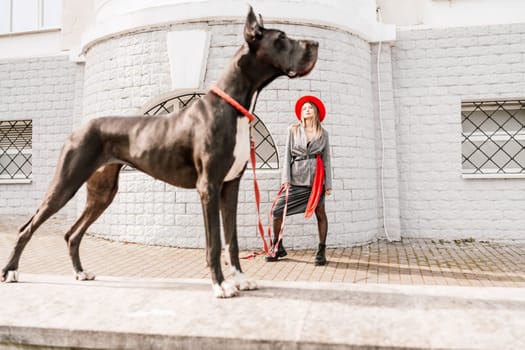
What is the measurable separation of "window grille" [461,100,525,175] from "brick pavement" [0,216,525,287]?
1.25 meters

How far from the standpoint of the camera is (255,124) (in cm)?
631

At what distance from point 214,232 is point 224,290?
1.25 ft

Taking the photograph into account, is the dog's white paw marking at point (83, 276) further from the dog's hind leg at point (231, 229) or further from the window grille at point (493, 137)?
the window grille at point (493, 137)

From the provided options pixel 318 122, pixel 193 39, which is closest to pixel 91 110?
pixel 193 39

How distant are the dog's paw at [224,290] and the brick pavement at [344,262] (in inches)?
63.0

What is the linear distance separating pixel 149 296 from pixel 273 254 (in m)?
2.46

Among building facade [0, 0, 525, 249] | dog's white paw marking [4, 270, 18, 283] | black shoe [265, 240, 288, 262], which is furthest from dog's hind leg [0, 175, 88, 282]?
building facade [0, 0, 525, 249]

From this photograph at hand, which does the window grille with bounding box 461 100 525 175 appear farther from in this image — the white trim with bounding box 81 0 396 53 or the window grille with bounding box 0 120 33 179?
the window grille with bounding box 0 120 33 179

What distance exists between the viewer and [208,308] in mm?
2418

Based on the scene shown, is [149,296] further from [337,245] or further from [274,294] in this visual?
[337,245]

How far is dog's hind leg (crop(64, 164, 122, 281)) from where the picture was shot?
308cm

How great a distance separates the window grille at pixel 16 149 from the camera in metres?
8.68

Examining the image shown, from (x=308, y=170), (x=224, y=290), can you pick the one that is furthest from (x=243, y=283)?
(x=308, y=170)

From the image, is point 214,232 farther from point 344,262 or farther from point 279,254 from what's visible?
point 344,262
